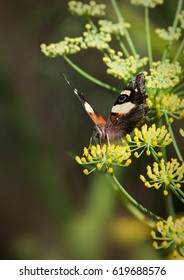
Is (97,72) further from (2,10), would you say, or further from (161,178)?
(161,178)

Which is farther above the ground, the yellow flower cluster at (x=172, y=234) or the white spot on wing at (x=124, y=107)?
the white spot on wing at (x=124, y=107)

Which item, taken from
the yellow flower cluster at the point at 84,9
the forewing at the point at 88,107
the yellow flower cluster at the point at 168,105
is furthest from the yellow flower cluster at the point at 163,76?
the yellow flower cluster at the point at 84,9

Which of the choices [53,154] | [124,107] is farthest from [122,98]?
[53,154]

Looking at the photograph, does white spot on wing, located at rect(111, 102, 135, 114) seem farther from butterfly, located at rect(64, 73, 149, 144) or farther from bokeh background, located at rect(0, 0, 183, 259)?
bokeh background, located at rect(0, 0, 183, 259)

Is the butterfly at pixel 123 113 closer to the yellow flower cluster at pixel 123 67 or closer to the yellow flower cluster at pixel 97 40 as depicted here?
the yellow flower cluster at pixel 123 67

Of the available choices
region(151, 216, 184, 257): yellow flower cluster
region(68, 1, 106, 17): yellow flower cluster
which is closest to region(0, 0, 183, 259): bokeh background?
region(68, 1, 106, 17): yellow flower cluster

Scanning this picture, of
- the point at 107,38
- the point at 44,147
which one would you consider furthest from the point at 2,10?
the point at 107,38
